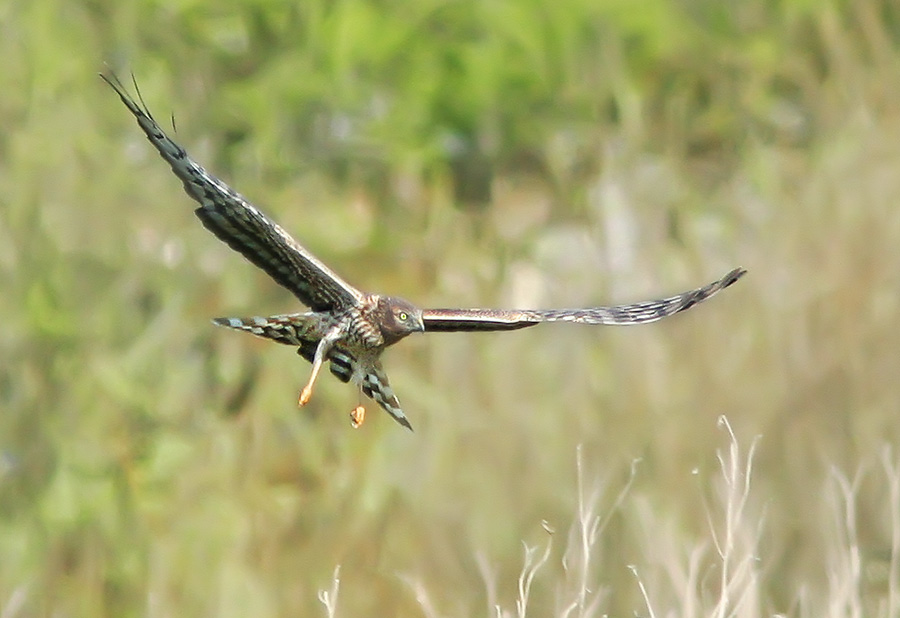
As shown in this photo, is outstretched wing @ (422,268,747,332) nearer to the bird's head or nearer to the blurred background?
the bird's head

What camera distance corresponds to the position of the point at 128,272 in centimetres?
734

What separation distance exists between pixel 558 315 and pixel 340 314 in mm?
530

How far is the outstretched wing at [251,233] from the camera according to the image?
4297 millimetres

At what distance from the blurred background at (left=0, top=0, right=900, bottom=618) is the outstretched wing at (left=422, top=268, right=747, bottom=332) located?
1.93m

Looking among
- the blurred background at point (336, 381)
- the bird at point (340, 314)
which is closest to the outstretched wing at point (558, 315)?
the bird at point (340, 314)

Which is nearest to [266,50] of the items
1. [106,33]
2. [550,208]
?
[106,33]

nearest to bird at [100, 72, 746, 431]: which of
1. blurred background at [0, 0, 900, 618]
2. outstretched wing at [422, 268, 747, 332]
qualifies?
outstretched wing at [422, 268, 747, 332]

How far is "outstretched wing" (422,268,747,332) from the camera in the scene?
4.56 m

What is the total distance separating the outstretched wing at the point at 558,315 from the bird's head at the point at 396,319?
28 mm

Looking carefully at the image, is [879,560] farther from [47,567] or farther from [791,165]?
[47,567]

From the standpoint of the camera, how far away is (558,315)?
15.0 ft

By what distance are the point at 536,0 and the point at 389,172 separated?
353 centimetres

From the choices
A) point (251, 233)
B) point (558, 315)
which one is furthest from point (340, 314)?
point (558, 315)

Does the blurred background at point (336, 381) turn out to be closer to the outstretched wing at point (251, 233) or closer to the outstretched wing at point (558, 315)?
the outstretched wing at point (558, 315)
